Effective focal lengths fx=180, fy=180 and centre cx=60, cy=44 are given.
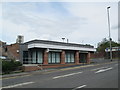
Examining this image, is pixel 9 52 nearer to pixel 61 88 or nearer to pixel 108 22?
pixel 108 22

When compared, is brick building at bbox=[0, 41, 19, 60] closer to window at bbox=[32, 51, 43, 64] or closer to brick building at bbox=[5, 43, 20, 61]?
brick building at bbox=[5, 43, 20, 61]

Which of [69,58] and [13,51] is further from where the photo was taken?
[69,58]

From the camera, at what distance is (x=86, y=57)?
3819 cm

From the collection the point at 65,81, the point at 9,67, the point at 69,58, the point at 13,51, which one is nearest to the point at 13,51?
the point at 13,51

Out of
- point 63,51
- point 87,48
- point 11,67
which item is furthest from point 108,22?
point 11,67

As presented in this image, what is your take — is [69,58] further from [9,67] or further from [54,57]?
[9,67]

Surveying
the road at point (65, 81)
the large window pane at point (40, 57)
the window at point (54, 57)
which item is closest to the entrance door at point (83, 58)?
the window at point (54, 57)

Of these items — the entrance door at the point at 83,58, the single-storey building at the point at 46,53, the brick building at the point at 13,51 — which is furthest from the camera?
the entrance door at the point at 83,58

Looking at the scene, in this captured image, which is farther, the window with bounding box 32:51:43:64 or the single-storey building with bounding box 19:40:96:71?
the window with bounding box 32:51:43:64

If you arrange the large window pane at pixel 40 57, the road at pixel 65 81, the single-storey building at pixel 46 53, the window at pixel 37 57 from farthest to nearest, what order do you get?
the large window pane at pixel 40 57 < the window at pixel 37 57 < the single-storey building at pixel 46 53 < the road at pixel 65 81

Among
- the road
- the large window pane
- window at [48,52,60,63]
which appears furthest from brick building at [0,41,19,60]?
the road

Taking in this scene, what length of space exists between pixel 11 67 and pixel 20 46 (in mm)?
8958

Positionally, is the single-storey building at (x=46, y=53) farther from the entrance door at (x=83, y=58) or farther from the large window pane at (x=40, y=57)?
the entrance door at (x=83, y=58)

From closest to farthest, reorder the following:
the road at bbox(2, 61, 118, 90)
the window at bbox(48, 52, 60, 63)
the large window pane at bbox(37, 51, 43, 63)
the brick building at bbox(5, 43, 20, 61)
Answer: the road at bbox(2, 61, 118, 90) → the large window pane at bbox(37, 51, 43, 63) → the window at bbox(48, 52, 60, 63) → the brick building at bbox(5, 43, 20, 61)
